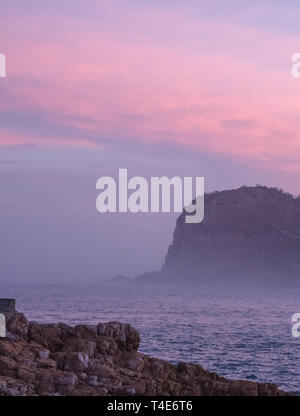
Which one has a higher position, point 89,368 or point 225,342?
point 89,368

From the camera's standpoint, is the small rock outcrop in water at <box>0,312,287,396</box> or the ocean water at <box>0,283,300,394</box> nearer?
the small rock outcrop in water at <box>0,312,287,396</box>

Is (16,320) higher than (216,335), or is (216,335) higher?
(16,320)

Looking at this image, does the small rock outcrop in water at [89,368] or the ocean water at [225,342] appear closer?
the small rock outcrop in water at [89,368]

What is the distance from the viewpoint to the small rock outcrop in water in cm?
2619

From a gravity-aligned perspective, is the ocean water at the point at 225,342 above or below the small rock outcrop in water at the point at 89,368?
below

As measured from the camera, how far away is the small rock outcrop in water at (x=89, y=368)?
2619 centimetres

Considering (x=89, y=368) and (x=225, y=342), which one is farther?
(x=225, y=342)

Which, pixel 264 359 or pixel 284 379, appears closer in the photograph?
pixel 284 379

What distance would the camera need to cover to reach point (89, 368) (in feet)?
90.7

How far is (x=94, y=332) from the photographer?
30828 mm

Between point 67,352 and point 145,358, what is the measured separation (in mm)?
3407

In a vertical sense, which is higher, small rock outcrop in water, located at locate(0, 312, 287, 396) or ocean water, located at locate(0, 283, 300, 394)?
small rock outcrop in water, located at locate(0, 312, 287, 396)
